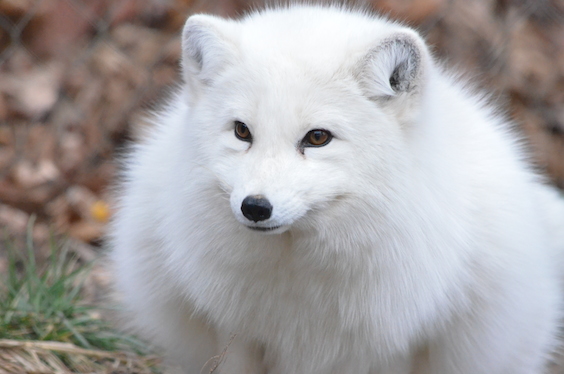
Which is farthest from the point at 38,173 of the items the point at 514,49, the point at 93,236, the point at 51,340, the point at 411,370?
the point at 514,49

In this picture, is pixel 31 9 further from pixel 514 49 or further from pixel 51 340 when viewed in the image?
pixel 514 49

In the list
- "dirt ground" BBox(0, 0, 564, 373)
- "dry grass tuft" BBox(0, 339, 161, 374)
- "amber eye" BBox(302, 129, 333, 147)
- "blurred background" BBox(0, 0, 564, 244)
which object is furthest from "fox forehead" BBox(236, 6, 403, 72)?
"dirt ground" BBox(0, 0, 564, 373)

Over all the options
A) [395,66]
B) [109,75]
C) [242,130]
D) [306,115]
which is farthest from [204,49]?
[109,75]

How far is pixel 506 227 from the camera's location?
2264 mm

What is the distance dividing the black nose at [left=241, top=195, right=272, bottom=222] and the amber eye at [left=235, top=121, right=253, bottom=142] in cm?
21

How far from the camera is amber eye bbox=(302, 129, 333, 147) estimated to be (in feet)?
6.20

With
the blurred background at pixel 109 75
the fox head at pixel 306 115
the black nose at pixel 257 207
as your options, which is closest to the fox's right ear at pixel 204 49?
the fox head at pixel 306 115

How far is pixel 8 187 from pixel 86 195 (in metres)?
0.39

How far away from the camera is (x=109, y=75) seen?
171 inches

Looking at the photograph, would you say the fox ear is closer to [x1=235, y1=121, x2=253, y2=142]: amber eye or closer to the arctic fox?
the arctic fox

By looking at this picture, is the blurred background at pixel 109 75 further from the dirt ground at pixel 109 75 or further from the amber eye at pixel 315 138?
the amber eye at pixel 315 138

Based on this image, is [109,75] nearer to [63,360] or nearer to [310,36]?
[63,360]

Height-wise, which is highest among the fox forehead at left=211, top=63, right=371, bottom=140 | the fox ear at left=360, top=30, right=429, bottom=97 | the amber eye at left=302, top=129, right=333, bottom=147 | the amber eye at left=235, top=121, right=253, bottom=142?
the fox ear at left=360, top=30, right=429, bottom=97

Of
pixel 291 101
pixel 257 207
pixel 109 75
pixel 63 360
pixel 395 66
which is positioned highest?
pixel 395 66
